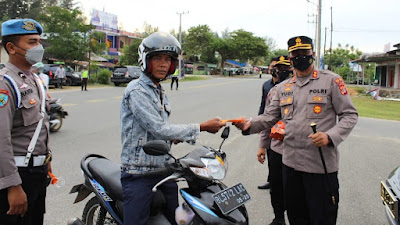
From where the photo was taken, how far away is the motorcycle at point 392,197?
303cm

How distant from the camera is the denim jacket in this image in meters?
2.33

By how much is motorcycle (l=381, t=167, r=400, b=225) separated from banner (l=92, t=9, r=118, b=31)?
175 feet

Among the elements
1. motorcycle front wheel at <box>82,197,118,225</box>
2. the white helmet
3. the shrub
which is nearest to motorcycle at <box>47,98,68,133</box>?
motorcycle front wheel at <box>82,197,118,225</box>

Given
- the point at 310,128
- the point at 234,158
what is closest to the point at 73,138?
the point at 234,158

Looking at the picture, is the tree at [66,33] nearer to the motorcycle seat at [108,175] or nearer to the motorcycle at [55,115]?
the motorcycle at [55,115]

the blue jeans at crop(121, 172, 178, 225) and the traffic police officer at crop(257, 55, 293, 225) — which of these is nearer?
the blue jeans at crop(121, 172, 178, 225)

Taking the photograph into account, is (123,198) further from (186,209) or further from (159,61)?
(159,61)

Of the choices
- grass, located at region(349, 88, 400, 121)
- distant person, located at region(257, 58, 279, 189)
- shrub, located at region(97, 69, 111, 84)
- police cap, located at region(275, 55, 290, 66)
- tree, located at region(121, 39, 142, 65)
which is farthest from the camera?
tree, located at region(121, 39, 142, 65)

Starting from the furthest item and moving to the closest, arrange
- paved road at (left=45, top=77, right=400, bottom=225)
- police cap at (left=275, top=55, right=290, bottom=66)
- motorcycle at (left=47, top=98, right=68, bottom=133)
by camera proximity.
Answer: motorcycle at (left=47, top=98, right=68, bottom=133) < police cap at (left=275, top=55, right=290, bottom=66) < paved road at (left=45, top=77, right=400, bottom=225)

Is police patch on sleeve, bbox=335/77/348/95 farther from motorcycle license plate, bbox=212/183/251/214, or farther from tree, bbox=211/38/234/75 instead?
tree, bbox=211/38/234/75

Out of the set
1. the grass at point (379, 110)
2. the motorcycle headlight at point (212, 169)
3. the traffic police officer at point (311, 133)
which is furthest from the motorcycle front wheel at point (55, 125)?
the grass at point (379, 110)

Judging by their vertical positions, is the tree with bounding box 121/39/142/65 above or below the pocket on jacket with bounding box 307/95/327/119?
above

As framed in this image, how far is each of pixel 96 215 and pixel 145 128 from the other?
1445mm

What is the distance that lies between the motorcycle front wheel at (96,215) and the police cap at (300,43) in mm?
2244
